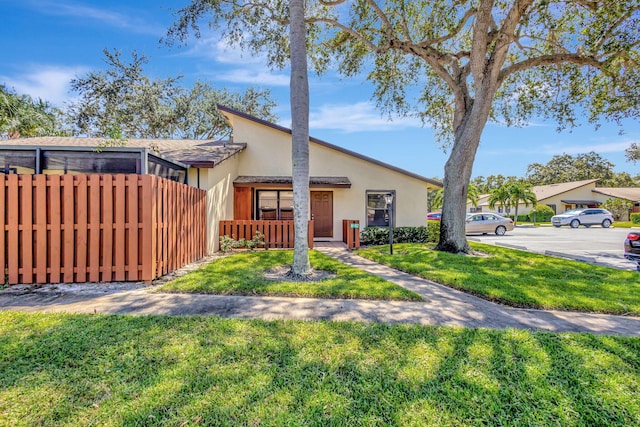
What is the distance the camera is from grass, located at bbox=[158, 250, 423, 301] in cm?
495

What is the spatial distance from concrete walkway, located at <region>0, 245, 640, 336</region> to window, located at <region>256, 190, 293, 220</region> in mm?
8626

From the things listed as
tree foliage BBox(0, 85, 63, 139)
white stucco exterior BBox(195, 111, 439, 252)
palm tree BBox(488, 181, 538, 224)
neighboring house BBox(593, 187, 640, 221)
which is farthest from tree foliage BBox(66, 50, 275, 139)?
neighboring house BBox(593, 187, 640, 221)

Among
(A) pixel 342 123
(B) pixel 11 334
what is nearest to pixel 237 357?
(B) pixel 11 334

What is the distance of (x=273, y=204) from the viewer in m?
13.6

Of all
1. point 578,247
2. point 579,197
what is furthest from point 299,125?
point 579,197

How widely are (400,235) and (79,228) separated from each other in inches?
452

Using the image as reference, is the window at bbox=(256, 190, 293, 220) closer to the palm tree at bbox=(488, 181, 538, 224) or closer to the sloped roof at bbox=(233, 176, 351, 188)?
the sloped roof at bbox=(233, 176, 351, 188)

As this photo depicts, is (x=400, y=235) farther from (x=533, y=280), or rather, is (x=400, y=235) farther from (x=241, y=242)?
(x=241, y=242)

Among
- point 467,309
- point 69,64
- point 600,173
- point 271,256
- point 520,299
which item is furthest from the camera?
point 600,173

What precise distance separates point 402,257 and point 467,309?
14.2ft

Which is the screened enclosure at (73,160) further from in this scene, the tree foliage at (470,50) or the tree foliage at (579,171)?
the tree foliage at (579,171)

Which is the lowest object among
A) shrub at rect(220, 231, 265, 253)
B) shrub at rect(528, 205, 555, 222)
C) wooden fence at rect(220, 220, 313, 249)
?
shrub at rect(220, 231, 265, 253)

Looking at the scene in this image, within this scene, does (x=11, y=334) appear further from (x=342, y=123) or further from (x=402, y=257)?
(x=342, y=123)

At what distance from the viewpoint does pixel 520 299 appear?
4770mm
